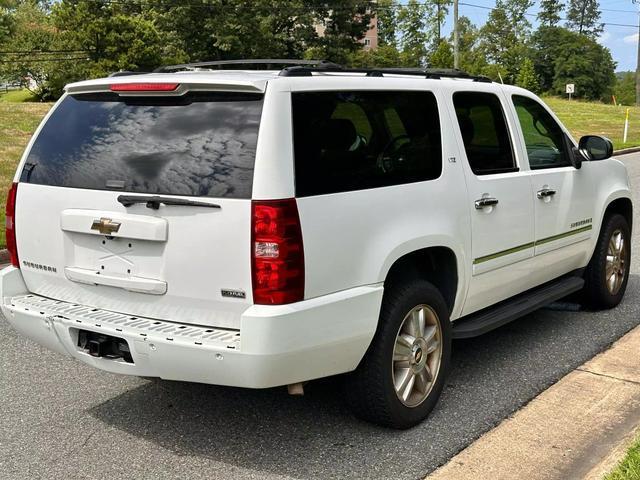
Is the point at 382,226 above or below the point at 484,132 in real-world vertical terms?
below

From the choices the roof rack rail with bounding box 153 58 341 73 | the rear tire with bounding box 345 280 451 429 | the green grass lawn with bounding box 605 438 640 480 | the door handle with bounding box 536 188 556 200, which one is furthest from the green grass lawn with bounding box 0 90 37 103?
the green grass lawn with bounding box 605 438 640 480

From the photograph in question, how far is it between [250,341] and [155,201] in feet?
2.63

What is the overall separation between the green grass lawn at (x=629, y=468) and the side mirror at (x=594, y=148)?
275 centimetres

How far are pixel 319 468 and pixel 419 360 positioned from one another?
83cm

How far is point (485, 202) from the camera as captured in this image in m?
4.34

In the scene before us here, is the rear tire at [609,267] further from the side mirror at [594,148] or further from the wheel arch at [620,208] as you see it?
the side mirror at [594,148]

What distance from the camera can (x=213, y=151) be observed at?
10.9 ft

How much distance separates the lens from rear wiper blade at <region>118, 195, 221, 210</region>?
3254 mm

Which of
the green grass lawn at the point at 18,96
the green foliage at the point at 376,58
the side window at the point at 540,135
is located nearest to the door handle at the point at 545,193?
the side window at the point at 540,135

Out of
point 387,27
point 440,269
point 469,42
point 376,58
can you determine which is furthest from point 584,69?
point 440,269

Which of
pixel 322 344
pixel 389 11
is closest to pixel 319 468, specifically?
pixel 322 344

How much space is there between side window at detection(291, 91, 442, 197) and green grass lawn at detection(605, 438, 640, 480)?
67.1 inches

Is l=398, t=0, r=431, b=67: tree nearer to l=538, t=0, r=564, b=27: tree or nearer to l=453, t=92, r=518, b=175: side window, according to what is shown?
l=538, t=0, r=564, b=27: tree

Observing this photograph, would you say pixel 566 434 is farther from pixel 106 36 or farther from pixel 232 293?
pixel 106 36
